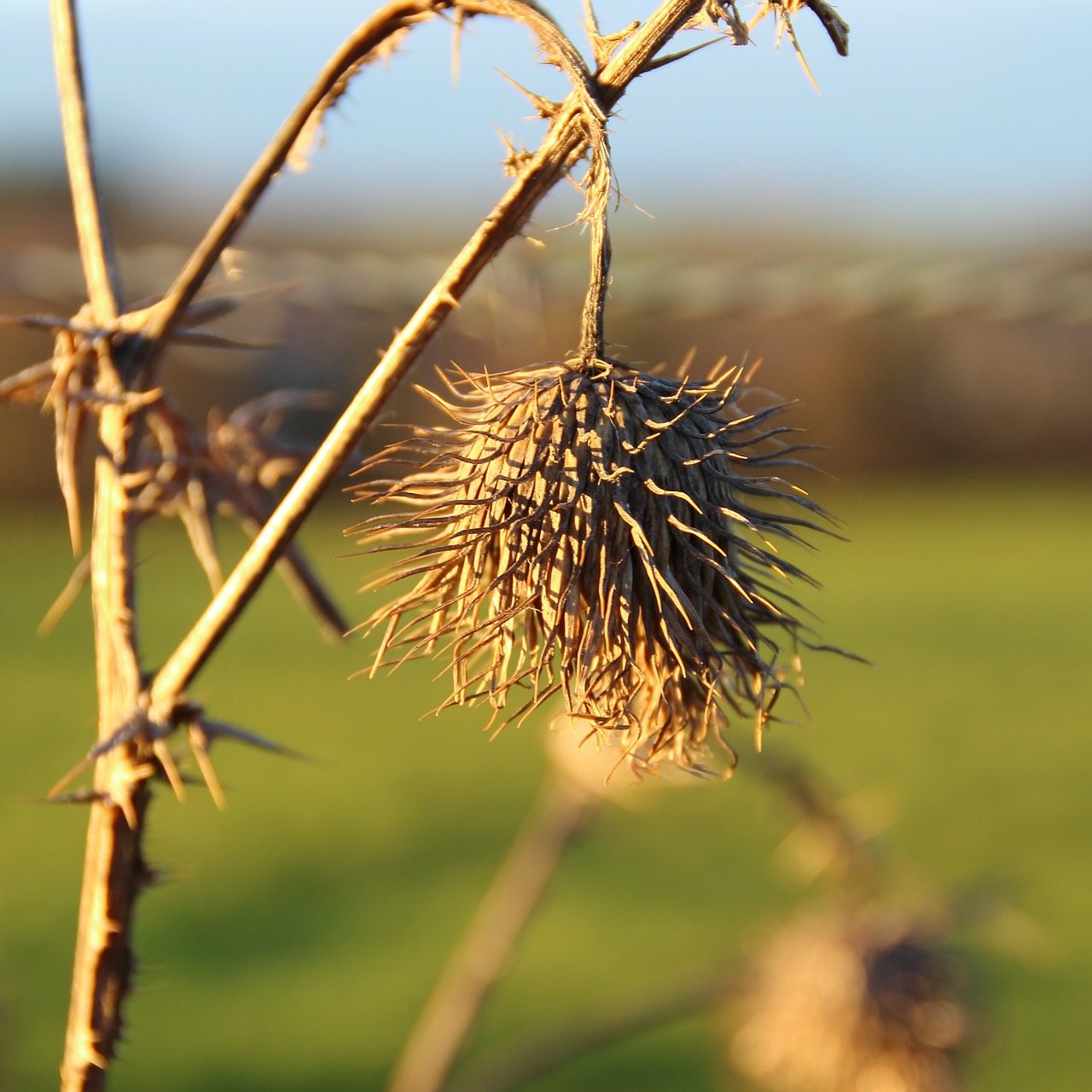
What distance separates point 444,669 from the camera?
2.50 ft

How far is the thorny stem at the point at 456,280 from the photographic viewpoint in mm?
629

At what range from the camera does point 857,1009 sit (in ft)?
5.85

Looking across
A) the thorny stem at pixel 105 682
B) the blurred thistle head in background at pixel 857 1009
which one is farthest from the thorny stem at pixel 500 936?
the thorny stem at pixel 105 682

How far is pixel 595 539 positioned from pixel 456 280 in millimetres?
159

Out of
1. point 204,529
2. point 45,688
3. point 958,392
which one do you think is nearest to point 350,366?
point 45,688

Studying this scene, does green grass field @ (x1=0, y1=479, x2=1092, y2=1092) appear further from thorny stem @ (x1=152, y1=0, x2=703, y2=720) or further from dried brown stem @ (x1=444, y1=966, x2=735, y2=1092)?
thorny stem @ (x1=152, y1=0, x2=703, y2=720)

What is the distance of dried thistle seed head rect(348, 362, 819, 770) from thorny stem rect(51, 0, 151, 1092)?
0.20m

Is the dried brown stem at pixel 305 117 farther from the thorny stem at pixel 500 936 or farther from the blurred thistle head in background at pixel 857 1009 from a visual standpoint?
the blurred thistle head in background at pixel 857 1009

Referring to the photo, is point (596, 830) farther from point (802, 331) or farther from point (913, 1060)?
point (802, 331)

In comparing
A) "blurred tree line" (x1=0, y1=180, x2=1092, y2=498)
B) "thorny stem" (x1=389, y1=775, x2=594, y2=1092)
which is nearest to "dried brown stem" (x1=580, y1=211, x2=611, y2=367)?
"thorny stem" (x1=389, y1=775, x2=594, y2=1092)

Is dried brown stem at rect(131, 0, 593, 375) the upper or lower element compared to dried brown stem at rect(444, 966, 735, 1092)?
upper

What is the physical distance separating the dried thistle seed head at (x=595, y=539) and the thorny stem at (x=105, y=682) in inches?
7.8

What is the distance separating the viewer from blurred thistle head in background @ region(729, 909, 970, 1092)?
1747 mm

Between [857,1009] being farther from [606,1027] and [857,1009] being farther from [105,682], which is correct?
[105,682]
